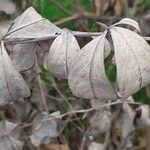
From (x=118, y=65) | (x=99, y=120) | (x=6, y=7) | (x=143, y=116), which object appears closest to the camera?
(x=118, y=65)

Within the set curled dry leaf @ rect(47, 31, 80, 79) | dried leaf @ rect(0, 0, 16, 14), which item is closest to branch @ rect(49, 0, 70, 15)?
dried leaf @ rect(0, 0, 16, 14)

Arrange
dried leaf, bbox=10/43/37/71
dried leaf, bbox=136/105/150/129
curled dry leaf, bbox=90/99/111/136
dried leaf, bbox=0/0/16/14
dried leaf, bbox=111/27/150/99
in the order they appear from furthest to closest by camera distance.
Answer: dried leaf, bbox=136/105/150/129 → curled dry leaf, bbox=90/99/111/136 → dried leaf, bbox=0/0/16/14 → dried leaf, bbox=10/43/37/71 → dried leaf, bbox=111/27/150/99

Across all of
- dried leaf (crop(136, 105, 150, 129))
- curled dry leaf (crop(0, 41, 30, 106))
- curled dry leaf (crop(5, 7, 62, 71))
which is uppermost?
curled dry leaf (crop(5, 7, 62, 71))

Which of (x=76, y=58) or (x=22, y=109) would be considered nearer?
(x=76, y=58)

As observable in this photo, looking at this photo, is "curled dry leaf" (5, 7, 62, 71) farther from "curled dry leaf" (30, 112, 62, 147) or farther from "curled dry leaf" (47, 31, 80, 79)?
"curled dry leaf" (30, 112, 62, 147)

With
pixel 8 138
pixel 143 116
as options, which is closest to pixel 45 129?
pixel 8 138

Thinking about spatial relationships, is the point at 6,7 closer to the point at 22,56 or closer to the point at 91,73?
the point at 22,56
